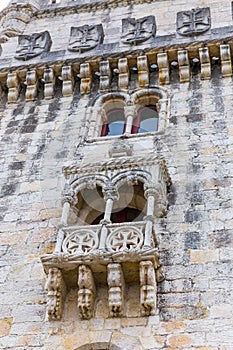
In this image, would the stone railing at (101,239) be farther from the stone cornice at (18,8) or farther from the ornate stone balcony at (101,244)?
the stone cornice at (18,8)

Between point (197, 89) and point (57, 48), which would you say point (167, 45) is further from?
point (57, 48)

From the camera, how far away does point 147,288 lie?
9.10 metres

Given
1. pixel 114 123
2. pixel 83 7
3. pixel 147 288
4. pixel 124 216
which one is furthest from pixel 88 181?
pixel 83 7

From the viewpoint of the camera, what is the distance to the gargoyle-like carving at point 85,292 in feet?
30.1

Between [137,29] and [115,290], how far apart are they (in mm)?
7393

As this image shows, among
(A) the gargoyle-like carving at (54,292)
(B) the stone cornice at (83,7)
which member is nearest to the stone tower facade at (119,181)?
(A) the gargoyle-like carving at (54,292)

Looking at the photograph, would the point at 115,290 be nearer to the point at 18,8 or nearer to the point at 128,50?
the point at 128,50

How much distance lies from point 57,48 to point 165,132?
15.7 ft

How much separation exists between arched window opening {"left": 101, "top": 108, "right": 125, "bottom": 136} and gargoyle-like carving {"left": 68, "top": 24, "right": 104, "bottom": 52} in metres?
1.78

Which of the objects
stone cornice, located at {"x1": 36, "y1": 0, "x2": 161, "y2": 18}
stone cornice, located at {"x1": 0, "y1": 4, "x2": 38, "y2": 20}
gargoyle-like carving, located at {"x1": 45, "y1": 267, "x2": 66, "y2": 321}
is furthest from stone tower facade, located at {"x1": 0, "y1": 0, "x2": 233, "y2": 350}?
stone cornice, located at {"x1": 0, "y1": 4, "x2": 38, "y2": 20}

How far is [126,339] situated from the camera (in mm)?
8852

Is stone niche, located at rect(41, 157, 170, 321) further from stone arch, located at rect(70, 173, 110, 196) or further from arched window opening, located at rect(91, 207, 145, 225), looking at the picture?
arched window opening, located at rect(91, 207, 145, 225)

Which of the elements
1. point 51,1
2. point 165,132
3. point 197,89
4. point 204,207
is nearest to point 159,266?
point 204,207

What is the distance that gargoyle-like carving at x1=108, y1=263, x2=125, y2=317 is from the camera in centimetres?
909
